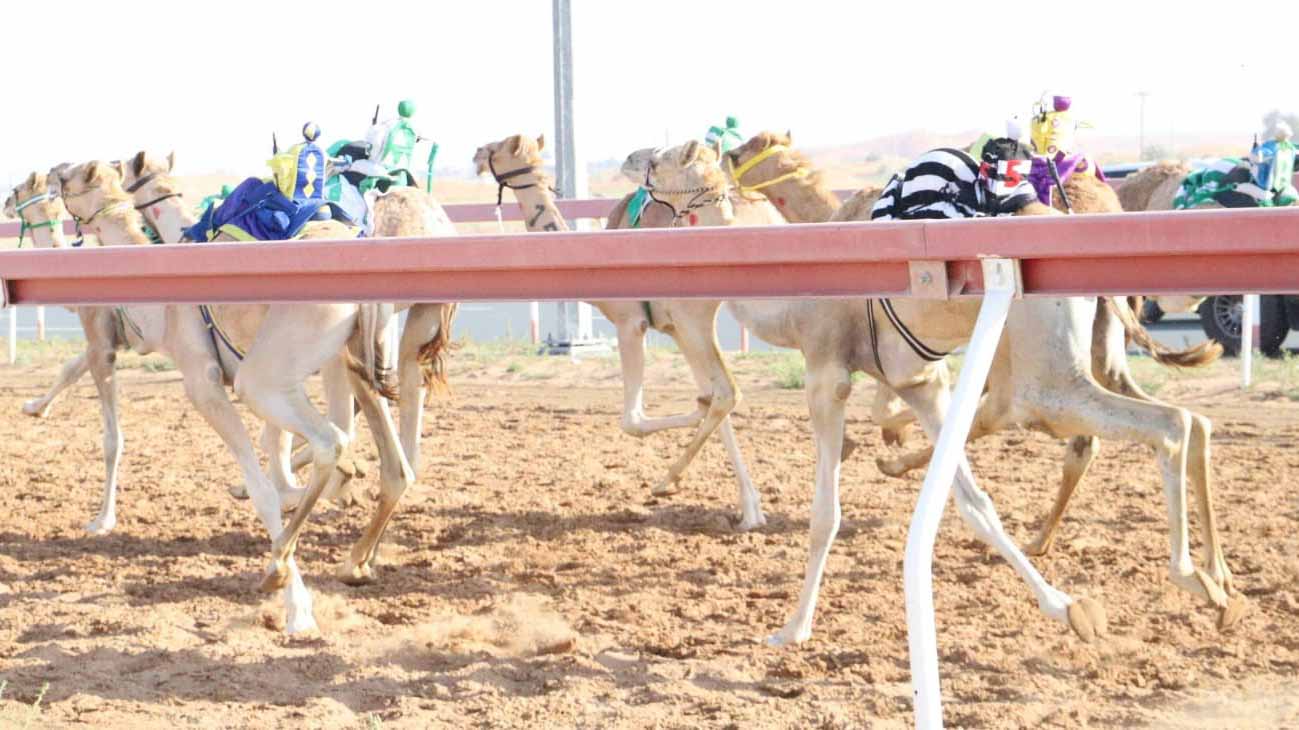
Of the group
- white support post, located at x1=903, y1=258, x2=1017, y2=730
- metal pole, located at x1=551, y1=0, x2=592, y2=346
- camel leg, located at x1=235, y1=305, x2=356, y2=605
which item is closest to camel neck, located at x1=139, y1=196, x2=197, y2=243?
camel leg, located at x1=235, y1=305, x2=356, y2=605

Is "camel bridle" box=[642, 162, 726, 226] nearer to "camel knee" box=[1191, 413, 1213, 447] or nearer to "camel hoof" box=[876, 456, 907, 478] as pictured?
"camel hoof" box=[876, 456, 907, 478]

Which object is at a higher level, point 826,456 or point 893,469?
point 826,456

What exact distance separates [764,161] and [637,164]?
0.93 meters

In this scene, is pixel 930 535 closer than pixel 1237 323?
Yes

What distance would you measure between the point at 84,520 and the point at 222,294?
14.5ft

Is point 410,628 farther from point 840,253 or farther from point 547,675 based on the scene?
point 840,253

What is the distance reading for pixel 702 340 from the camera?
853 cm

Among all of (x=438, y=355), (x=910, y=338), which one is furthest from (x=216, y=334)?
(x=910, y=338)

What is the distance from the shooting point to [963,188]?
581 centimetres

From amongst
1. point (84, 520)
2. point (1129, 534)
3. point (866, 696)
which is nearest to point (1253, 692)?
point (866, 696)

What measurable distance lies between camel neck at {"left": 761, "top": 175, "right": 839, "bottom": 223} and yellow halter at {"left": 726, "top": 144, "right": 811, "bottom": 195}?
22 millimetres

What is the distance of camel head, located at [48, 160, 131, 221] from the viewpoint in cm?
795

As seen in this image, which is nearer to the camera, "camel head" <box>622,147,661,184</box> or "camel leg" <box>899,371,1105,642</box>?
"camel leg" <box>899,371,1105,642</box>

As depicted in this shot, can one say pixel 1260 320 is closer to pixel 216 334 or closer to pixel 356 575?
pixel 356 575
